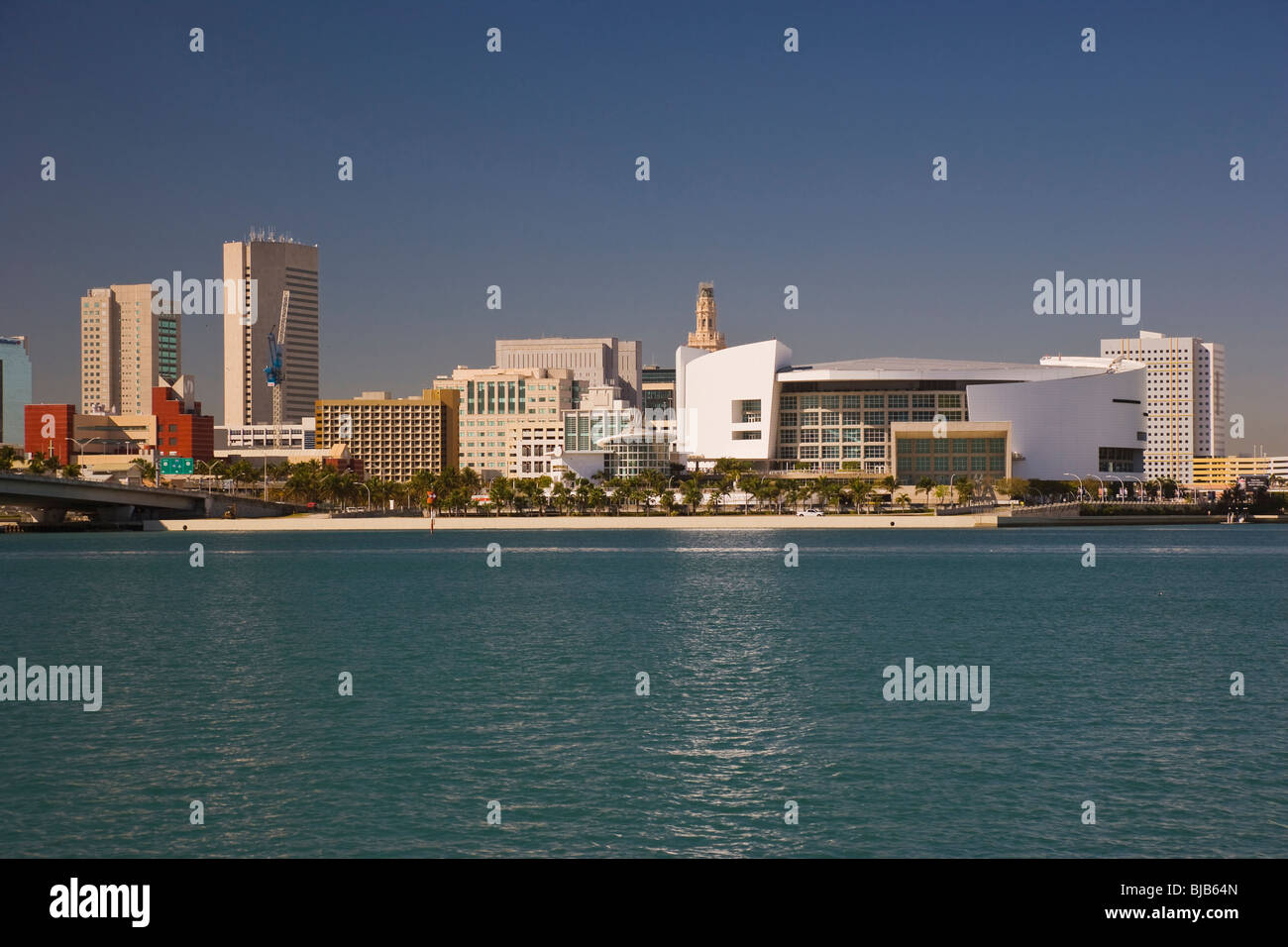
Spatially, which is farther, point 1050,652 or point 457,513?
point 457,513

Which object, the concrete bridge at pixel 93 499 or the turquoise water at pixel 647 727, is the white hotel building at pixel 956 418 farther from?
the turquoise water at pixel 647 727

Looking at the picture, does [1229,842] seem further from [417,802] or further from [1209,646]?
[1209,646]

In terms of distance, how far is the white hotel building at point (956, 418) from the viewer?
610 ft

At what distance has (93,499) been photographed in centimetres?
14038

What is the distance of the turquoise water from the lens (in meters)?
17.8

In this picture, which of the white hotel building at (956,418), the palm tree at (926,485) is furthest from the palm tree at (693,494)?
the palm tree at (926,485)

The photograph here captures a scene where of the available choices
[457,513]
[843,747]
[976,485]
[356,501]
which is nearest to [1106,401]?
[976,485]

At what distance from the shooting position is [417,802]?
1941cm

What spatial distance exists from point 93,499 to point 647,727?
131 metres

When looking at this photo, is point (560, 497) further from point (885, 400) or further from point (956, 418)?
point (956, 418)

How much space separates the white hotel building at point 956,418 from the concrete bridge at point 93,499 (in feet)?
292

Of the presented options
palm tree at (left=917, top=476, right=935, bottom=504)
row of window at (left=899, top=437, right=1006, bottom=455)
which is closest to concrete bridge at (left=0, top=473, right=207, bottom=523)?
palm tree at (left=917, top=476, right=935, bottom=504)
